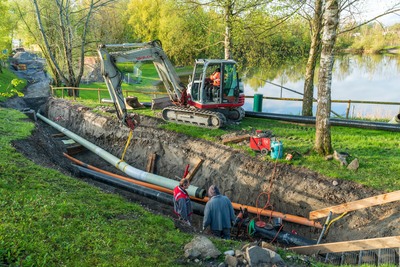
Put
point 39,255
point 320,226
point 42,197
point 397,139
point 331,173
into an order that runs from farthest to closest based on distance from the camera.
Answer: point 397,139
point 331,173
point 320,226
point 42,197
point 39,255

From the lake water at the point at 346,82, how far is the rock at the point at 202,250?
1795cm

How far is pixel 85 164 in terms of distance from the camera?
42.4 feet

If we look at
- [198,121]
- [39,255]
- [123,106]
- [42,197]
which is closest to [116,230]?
[39,255]

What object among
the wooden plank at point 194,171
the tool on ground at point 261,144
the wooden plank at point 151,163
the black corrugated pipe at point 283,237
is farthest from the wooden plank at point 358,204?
the wooden plank at point 151,163

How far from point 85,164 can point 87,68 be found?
94.3 feet

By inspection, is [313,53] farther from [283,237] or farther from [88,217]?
[88,217]

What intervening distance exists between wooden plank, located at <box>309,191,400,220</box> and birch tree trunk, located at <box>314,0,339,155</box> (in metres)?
2.36

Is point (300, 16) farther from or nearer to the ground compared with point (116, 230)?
farther from the ground

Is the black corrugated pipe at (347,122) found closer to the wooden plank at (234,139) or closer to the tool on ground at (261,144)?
the wooden plank at (234,139)

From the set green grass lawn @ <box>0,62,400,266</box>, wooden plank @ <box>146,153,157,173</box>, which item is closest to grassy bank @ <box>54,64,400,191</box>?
green grass lawn @ <box>0,62,400,266</box>

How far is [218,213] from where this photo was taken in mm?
7246

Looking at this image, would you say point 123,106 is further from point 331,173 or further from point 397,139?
point 397,139

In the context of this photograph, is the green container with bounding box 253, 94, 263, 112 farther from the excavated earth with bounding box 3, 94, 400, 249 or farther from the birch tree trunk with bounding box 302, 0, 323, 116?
the excavated earth with bounding box 3, 94, 400, 249

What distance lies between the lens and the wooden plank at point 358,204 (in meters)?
6.79
